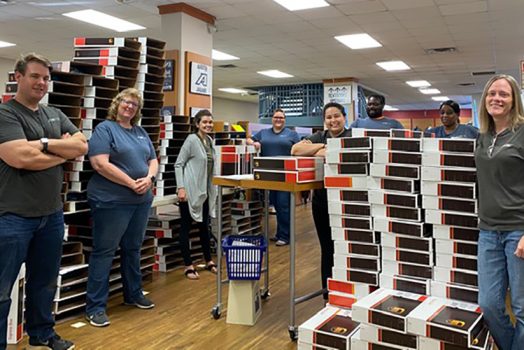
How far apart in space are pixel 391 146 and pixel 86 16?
4.85 metres

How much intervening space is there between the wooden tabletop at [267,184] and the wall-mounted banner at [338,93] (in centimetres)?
819

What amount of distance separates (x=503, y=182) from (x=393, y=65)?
764 centimetres

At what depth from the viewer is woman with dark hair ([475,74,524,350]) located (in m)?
1.98

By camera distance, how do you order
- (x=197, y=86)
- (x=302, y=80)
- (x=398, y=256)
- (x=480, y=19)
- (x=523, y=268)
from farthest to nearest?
(x=302, y=80) → (x=480, y=19) → (x=197, y=86) → (x=398, y=256) → (x=523, y=268)

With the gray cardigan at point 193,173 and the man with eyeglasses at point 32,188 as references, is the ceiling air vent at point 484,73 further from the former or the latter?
the man with eyeglasses at point 32,188

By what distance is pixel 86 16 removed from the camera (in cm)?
586

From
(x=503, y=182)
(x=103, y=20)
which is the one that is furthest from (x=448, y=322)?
(x=103, y=20)

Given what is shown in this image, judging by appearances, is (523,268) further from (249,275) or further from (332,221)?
(249,275)

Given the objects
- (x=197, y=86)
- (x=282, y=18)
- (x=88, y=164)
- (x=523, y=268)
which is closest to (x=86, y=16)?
(x=197, y=86)

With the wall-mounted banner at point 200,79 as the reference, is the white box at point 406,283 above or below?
below

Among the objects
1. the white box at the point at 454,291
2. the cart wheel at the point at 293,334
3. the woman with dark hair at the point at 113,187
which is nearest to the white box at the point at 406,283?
the white box at the point at 454,291

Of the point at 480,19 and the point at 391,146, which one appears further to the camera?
the point at 480,19

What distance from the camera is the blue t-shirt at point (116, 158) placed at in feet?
9.58

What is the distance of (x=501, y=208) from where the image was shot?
2.01 meters
